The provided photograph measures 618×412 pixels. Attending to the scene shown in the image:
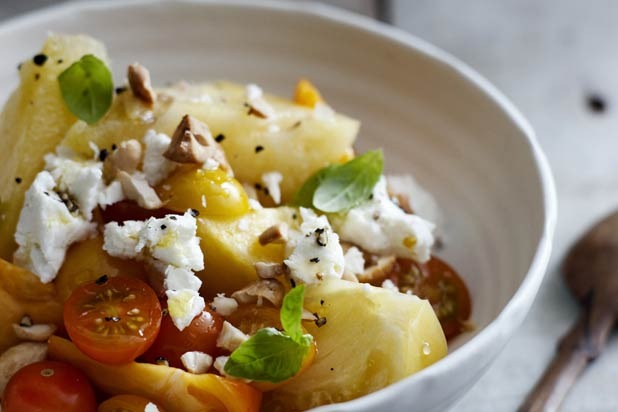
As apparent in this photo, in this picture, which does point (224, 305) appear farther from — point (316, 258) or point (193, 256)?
point (316, 258)

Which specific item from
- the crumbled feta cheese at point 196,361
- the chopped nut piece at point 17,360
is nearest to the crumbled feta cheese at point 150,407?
the crumbled feta cheese at point 196,361

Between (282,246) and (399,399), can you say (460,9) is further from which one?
(399,399)

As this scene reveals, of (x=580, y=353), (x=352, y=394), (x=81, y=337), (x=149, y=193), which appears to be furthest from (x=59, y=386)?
(x=580, y=353)

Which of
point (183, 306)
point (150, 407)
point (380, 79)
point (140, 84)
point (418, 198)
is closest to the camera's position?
point (150, 407)

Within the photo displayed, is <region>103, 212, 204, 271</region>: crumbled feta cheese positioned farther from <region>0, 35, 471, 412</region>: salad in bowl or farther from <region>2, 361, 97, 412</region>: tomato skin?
<region>2, 361, 97, 412</region>: tomato skin

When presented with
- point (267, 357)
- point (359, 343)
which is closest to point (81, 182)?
point (267, 357)

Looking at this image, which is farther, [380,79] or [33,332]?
[380,79]

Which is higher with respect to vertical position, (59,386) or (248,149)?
(248,149)
